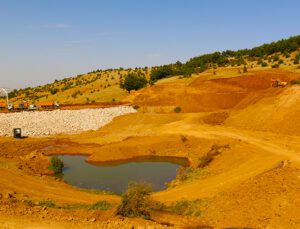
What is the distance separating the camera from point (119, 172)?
31438 millimetres

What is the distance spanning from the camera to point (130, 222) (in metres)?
14.5

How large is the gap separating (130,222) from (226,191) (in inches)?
358

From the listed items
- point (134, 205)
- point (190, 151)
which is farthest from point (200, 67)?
point (134, 205)

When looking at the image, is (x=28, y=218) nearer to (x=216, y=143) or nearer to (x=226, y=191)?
(x=226, y=191)

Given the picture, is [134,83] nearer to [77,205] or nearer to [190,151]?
[190,151]

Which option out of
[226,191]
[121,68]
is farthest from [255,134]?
[121,68]

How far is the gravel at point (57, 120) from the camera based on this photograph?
150ft

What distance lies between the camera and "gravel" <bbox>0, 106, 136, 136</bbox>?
150 ft

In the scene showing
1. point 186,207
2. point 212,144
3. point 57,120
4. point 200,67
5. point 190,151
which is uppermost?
point 200,67

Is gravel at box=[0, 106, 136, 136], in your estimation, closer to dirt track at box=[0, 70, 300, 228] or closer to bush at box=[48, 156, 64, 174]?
dirt track at box=[0, 70, 300, 228]

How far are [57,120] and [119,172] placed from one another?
20132 millimetres

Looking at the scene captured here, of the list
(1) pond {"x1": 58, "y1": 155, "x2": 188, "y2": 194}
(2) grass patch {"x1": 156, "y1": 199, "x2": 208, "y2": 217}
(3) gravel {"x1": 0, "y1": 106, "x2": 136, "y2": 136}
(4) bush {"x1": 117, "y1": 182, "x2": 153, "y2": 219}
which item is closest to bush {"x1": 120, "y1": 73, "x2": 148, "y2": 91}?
(3) gravel {"x1": 0, "y1": 106, "x2": 136, "y2": 136}

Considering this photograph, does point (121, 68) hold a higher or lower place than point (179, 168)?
higher

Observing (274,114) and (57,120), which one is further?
(57,120)
